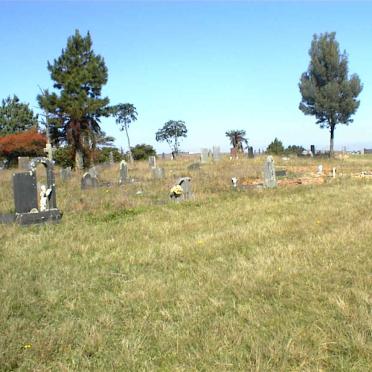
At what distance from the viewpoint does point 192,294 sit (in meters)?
4.93

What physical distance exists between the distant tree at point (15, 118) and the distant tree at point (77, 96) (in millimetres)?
24630

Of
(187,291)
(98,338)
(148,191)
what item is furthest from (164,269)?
(148,191)

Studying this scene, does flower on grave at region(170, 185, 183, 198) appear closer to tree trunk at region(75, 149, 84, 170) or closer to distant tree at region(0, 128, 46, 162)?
tree trunk at region(75, 149, 84, 170)

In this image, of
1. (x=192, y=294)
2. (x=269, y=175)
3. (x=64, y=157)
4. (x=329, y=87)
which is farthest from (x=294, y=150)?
(x=192, y=294)

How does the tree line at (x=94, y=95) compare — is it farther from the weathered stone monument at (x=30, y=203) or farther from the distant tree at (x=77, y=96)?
the weathered stone monument at (x=30, y=203)

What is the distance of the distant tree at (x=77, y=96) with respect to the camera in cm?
3444

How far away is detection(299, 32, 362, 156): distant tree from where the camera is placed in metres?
40.1

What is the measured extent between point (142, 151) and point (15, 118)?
1877 cm

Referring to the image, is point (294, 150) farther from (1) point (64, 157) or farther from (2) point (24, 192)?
(2) point (24, 192)

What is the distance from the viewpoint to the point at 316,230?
7.86 meters

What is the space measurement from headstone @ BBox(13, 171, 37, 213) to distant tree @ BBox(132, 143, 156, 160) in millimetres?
40849

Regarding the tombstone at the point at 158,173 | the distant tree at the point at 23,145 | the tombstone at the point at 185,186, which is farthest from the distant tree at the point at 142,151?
the tombstone at the point at 185,186

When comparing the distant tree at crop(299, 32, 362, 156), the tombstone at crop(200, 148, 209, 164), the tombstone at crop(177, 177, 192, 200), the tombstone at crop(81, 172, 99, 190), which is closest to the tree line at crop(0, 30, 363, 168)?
the distant tree at crop(299, 32, 362, 156)

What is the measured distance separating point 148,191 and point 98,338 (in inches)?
491
